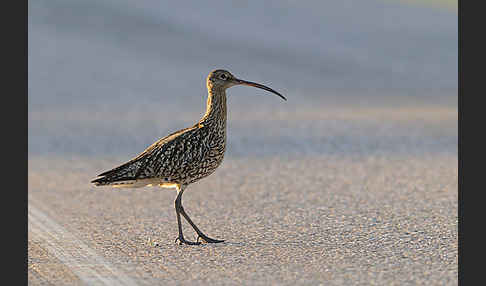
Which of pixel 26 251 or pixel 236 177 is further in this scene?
pixel 236 177

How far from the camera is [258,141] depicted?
1320 cm

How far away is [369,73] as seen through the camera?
1939 cm

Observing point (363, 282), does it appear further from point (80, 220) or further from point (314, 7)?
point (314, 7)

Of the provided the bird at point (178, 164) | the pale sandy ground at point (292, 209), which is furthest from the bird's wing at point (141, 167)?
the pale sandy ground at point (292, 209)

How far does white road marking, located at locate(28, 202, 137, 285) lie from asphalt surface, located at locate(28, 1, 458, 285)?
0.02 meters

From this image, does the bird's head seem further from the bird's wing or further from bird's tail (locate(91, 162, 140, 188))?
bird's tail (locate(91, 162, 140, 188))

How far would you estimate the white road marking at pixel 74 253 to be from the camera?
243 inches

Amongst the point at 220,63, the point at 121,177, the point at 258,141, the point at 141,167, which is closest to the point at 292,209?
the point at 141,167

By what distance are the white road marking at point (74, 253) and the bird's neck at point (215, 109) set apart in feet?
4.74

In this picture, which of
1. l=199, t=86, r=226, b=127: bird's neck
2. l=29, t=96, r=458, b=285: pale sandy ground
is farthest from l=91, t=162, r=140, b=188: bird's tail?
l=199, t=86, r=226, b=127: bird's neck

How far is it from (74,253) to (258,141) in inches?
255

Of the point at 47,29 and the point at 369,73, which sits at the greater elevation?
the point at 47,29

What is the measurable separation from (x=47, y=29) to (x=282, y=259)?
1774 centimetres

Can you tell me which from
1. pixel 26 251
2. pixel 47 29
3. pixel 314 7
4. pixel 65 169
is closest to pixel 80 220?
pixel 26 251
